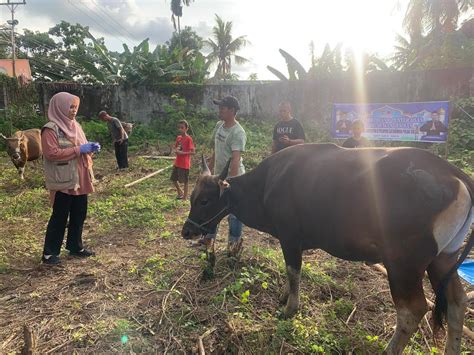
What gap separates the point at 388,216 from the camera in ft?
8.73

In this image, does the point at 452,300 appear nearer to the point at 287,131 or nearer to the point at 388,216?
the point at 388,216

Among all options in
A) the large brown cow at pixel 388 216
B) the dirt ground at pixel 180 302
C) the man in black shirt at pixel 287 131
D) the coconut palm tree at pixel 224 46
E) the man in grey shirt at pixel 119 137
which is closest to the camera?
the large brown cow at pixel 388 216

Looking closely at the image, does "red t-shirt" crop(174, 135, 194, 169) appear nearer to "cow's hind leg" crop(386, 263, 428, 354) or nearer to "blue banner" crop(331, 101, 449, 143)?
"blue banner" crop(331, 101, 449, 143)

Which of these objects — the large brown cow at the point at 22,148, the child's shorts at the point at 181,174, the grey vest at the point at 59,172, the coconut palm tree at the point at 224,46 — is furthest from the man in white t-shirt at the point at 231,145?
the coconut palm tree at the point at 224,46

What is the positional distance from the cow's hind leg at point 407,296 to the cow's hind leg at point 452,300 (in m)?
0.35

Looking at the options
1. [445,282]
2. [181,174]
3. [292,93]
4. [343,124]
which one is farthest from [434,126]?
[292,93]

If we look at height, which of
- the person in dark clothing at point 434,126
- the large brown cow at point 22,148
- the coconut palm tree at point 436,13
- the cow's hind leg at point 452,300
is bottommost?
the cow's hind leg at point 452,300

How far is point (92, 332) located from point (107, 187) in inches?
247

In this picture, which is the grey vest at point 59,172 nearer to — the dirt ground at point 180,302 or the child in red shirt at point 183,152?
the dirt ground at point 180,302

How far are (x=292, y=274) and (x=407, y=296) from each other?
3.71ft

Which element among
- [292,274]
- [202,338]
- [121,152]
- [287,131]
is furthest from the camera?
[121,152]

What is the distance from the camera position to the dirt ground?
311cm

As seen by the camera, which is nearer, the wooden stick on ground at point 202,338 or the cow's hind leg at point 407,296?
the cow's hind leg at point 407,296

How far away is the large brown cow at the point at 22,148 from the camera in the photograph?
9898 millimetres
